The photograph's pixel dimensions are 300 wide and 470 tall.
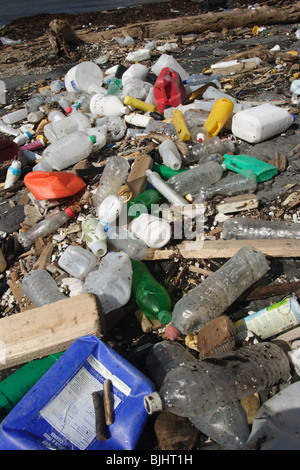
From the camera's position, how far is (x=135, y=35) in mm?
9164

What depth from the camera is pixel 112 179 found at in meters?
3.47

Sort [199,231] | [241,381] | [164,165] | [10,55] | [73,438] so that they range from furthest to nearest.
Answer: [10,55] → [164,165] → [199,231] → [241,381] → [73,438]

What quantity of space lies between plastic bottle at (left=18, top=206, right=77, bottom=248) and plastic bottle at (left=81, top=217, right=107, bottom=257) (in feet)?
1.37

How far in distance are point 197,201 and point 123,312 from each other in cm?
136

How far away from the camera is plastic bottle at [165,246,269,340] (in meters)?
2.22

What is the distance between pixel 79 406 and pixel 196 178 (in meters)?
2.43

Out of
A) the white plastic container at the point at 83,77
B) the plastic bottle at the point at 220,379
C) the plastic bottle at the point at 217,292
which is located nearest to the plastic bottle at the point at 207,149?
the plastic bottle at the point at 217,292

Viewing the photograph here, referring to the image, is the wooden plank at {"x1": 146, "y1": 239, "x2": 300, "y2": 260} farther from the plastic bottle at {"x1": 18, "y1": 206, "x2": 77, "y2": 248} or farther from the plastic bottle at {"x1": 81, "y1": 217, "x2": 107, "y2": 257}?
the plastic bottle at {"x1": 18, "y1": 206, "x2": 77, "y2": 248}

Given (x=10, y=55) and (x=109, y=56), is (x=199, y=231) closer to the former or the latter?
(x=109, y=56)

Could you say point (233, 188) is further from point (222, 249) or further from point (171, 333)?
point (171, 333)

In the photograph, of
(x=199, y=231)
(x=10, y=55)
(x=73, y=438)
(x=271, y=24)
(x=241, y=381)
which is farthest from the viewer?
(x=10, y=55)

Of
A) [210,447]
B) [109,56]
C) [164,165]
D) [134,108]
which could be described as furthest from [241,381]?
[109,56]

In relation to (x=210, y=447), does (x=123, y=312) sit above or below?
above

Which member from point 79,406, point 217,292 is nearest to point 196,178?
point 217,292
